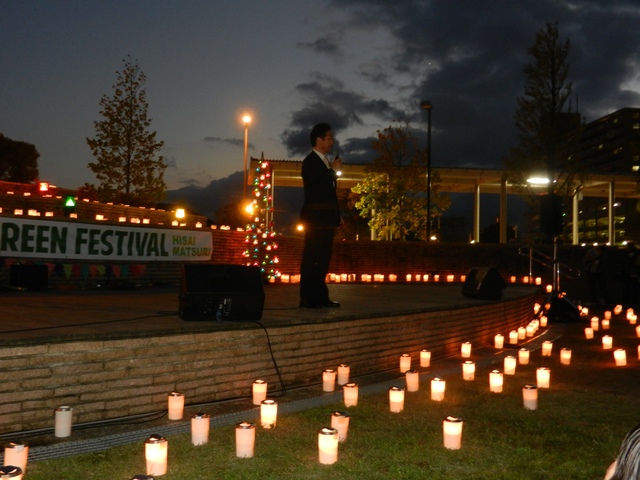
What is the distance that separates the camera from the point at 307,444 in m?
4.50

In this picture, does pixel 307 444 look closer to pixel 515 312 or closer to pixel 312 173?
pixel 312 173

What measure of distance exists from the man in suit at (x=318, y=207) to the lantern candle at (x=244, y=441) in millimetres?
3876

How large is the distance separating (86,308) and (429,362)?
4196mm

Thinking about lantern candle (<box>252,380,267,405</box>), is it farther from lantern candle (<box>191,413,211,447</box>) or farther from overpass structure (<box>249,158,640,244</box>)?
overpass structure (<box>249,158,640,244</box>)

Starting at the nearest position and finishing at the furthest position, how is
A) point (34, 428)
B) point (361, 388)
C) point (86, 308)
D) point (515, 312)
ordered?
point (34, 428)
point (361, 388)
point (86, 308)
point (515, 312)

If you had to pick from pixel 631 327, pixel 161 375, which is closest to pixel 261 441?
pixel 161 375

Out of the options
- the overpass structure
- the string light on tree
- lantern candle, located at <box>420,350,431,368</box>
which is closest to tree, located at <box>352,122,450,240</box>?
the overpass structure

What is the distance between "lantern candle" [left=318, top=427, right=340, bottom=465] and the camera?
4.01 metres

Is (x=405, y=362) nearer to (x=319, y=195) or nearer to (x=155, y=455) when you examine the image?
(x=319, y=195)

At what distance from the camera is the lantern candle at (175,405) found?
504 cm

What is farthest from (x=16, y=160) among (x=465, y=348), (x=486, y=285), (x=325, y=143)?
(x=465, y=348)

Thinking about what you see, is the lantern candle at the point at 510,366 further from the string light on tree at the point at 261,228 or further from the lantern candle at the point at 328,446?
the string light on tree at the point at 261,228

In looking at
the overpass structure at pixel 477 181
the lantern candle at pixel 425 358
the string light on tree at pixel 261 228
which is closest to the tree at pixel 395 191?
the overpass structure at pixel 477 181

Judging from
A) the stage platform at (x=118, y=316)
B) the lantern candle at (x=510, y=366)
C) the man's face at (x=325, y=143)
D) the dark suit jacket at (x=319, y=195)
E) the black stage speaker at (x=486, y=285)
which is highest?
the man's face at (x=325, y=143)
